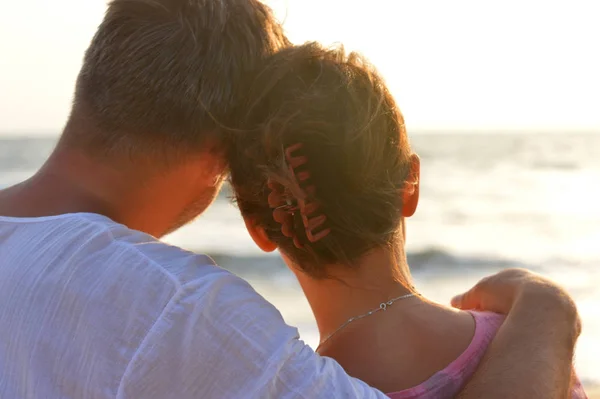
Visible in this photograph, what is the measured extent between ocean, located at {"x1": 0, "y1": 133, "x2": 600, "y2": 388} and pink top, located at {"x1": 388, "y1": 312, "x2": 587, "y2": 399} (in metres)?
1.83

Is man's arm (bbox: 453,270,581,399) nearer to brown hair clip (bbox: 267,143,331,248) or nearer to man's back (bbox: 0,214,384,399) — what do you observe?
man's back (bbox: 0,214,384,399)

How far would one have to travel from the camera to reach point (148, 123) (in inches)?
80.4

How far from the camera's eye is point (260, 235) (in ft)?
7.57

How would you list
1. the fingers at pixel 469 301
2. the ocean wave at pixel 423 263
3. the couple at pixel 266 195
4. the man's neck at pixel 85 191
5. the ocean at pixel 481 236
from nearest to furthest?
the couple at pixel 266 195
the man's neck at pixel 85 191
the fingers at pixel 469 301
the ocean at pixel 481 236
the ocean wave at pixel 423 263

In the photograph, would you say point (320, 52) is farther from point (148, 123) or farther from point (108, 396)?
point (108, 396)

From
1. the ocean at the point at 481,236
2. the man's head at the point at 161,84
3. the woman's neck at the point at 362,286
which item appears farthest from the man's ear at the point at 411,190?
the ocean at the point at 481,236

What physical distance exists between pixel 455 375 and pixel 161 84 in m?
0.96

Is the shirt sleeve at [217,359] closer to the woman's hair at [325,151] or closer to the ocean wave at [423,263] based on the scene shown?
the woman's hair at [325,151]

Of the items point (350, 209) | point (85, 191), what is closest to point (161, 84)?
point (85, 191)

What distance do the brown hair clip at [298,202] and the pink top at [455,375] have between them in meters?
0.42

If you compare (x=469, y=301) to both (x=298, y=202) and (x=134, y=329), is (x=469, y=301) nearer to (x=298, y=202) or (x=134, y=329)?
(x=298, y=202)

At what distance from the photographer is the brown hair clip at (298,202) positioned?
6.72 ft

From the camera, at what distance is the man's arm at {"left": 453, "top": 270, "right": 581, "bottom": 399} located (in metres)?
1.85

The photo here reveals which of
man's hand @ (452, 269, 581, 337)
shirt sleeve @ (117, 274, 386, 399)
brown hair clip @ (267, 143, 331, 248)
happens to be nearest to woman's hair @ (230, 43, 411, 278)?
brown hair clip @ (267, 143, 331, 248)
